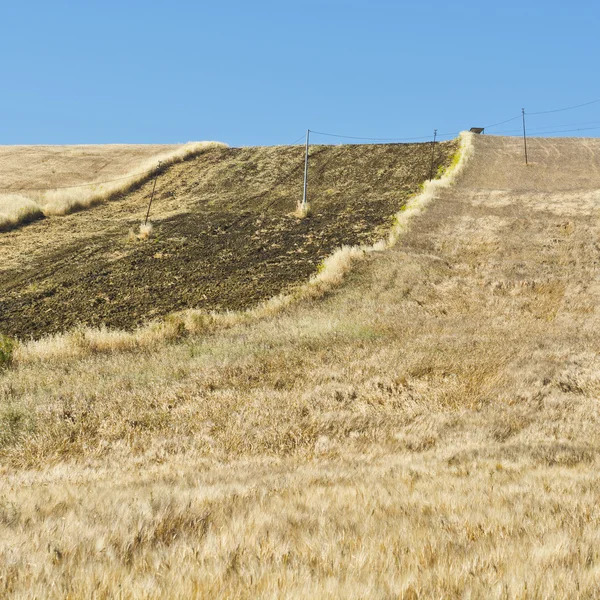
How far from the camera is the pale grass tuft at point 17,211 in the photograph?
31.4m

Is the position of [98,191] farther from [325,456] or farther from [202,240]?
[325,456]

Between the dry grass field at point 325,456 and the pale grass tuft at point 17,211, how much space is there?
76.8 ft

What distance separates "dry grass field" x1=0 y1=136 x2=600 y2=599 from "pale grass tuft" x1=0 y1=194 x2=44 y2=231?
2342 centimetres

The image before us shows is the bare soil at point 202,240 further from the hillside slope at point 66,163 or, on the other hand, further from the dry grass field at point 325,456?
the hillside slope at point 66,163

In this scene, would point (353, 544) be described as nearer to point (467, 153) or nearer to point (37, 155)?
point (467, 153)

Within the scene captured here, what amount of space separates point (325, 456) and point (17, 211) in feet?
108

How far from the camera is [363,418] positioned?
25.3ft

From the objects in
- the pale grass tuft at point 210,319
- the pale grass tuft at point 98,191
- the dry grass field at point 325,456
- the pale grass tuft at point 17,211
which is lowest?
the dry grass field at point 325,456

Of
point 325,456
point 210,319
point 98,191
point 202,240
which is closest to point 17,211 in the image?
point 98,191

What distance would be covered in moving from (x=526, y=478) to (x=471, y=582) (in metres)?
2.51

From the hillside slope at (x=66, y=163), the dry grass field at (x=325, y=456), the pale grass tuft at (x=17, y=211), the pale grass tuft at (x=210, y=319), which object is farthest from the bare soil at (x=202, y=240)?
the hillside slope at (x=66, y=163)

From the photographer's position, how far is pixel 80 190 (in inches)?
1516

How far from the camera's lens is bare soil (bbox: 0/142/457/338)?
17.3m

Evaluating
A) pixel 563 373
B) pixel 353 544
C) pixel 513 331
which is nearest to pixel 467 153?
pixel 513 331
